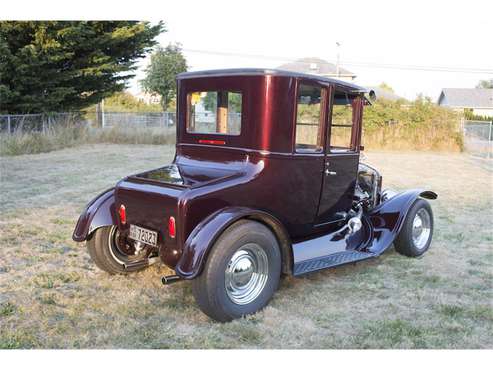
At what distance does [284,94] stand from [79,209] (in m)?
4.57

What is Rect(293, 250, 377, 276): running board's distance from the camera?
13.4ft

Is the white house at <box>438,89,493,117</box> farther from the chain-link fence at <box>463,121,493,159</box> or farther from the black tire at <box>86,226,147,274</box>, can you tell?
the black tire at <box>86,226,147,274</box>

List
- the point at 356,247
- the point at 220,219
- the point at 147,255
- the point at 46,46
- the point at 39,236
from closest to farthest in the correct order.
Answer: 1. the point at 220,219
2. the point at 147,255
3. the point at 356,247
4. the point at 39,236
5. the point at 46,46

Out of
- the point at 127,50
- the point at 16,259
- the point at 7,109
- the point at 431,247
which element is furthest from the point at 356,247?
the point at 127,50

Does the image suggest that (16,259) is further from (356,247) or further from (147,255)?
(356,247)

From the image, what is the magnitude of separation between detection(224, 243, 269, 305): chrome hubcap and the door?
3.78ft

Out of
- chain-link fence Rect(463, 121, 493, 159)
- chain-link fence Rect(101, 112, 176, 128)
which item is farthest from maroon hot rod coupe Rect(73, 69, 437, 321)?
chain-link fence Rect(463, 121, 493, 159)

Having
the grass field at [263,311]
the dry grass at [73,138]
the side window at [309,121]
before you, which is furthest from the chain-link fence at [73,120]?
the side window at [309,121]

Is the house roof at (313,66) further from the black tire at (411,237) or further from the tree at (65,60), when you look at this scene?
the black tire at (411,237)

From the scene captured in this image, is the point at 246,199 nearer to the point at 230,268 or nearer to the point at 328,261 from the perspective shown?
the point at 230,268

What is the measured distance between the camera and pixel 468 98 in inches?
2229

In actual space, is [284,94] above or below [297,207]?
above

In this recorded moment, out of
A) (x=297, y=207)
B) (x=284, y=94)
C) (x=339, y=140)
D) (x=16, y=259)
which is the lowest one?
(x=16, y=259)

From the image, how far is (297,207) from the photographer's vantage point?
4.42 meters
